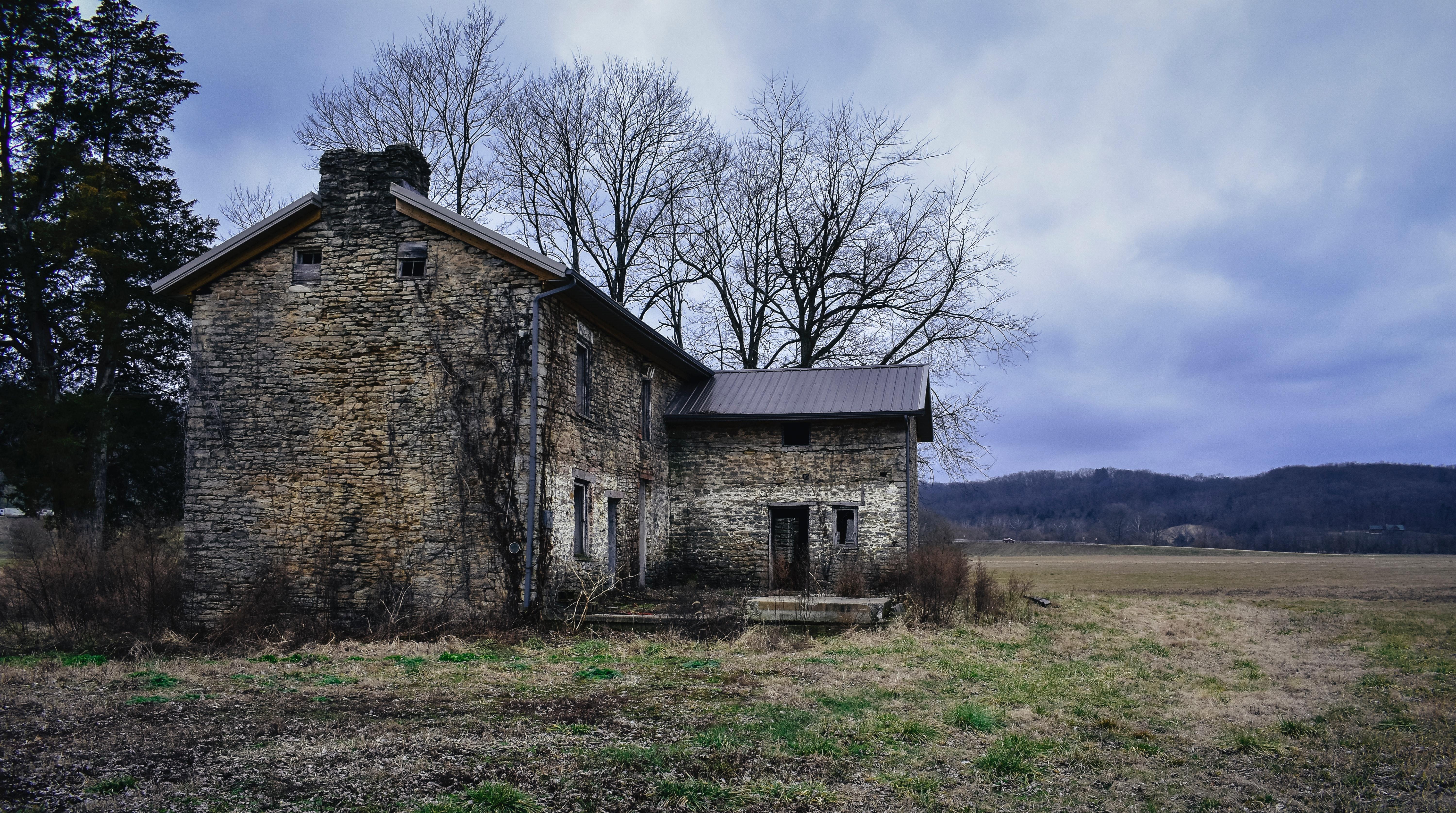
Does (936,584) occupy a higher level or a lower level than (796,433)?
lower

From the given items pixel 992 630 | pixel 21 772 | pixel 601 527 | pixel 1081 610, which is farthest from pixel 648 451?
pixel 21 772

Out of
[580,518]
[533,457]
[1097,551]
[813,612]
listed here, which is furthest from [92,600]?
[1097,551]

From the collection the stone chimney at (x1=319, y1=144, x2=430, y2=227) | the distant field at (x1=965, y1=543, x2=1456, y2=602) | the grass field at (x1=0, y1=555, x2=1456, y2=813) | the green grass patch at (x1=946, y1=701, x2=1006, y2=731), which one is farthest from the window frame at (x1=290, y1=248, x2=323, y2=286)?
the distant field at (x1=965, y1=543, x2=1456, y2=602)

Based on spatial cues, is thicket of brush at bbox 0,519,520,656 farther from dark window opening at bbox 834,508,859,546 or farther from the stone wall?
dark window opening at bbox 834,508,859,546

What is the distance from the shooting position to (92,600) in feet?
42.4

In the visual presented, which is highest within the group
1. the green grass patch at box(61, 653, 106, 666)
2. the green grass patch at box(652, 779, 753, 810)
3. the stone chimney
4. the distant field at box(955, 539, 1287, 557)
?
the stone chimney

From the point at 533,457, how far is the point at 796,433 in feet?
28.7

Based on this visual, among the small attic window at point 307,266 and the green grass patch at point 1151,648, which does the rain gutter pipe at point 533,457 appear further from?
the green grass patch at point 1151,648

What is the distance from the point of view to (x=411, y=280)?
14.0 m

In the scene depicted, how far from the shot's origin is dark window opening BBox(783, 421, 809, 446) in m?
20.8

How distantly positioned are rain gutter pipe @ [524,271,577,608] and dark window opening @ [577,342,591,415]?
1877 mm

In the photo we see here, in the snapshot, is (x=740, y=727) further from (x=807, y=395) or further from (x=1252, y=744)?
(x=807, y=395)

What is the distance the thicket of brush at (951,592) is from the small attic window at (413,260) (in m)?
9.68

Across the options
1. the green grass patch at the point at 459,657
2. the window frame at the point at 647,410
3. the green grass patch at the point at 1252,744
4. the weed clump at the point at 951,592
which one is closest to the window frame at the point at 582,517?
the window frame at the point at 647,410
